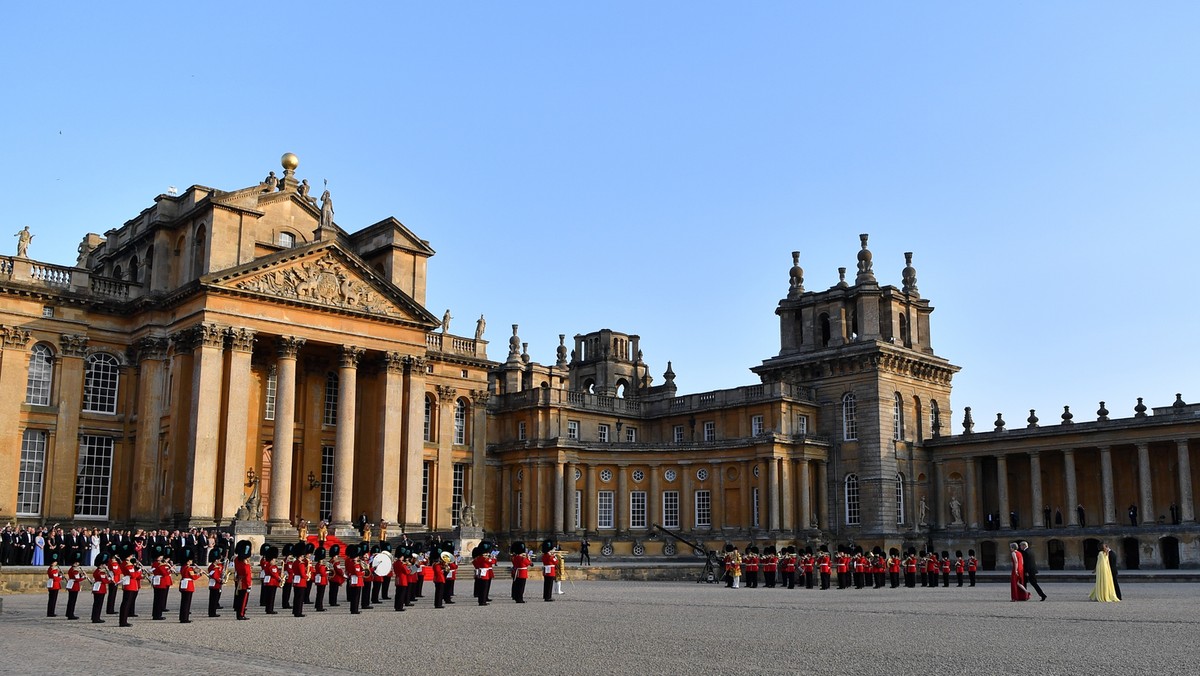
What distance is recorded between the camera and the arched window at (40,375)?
4058cm

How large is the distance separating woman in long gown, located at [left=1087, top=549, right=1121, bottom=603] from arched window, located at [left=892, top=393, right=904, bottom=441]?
33.6 m

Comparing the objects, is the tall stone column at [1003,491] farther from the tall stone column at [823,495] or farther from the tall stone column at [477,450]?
the tall stone column at [477,450]

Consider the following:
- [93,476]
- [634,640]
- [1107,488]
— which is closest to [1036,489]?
[1107,488]

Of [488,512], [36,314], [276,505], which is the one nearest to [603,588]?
[276,505]

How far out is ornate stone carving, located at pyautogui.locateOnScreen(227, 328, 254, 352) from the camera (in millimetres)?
39594

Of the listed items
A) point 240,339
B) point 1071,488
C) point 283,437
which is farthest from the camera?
point 1071,488

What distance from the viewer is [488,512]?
62719 mm

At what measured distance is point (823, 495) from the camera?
59.7 m

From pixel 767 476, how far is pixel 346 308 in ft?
83.2

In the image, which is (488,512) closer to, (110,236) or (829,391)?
(829,391)

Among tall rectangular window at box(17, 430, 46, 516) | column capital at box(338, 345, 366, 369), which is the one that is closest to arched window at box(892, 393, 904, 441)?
column capital at box(338, 345, 366, 369)

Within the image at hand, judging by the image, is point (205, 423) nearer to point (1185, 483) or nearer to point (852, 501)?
point (852, 501)

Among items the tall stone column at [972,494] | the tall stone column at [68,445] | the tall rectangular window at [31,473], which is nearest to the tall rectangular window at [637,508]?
the tall stone column at [972,494]

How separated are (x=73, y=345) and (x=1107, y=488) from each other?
46.3 meters
